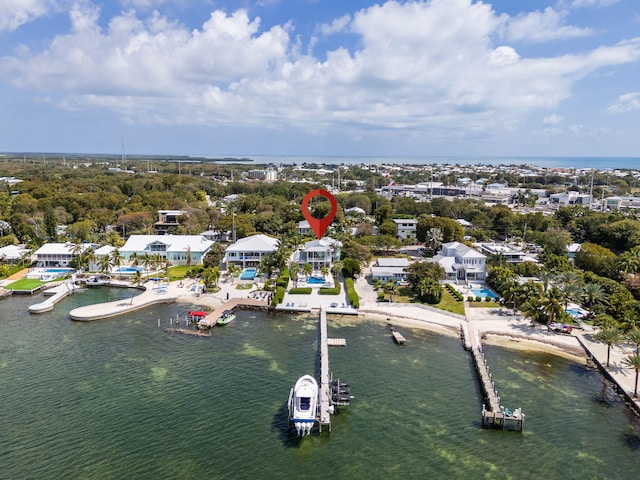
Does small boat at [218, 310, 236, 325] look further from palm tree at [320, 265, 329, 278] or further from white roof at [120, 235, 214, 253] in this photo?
white roof at [120, 235, 214, 253]

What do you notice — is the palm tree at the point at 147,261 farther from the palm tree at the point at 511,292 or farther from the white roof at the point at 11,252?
the palm tree at the point at 511,292

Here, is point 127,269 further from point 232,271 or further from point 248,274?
point 248,274

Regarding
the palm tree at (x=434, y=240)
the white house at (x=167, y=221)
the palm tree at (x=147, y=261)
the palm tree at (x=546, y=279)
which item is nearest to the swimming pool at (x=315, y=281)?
the palm tree at (x=147, y=261)

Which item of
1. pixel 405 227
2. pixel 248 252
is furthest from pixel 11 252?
pixel 405 227

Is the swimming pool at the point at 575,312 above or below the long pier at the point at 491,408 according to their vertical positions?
above

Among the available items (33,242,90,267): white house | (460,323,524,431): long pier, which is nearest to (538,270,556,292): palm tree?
(460,323,524,431): long pier
